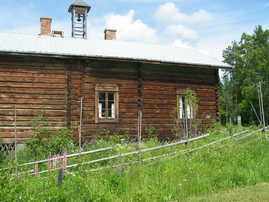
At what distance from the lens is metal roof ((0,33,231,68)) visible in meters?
13.4

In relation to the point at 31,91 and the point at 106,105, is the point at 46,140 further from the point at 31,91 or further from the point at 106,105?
the point at 106,105

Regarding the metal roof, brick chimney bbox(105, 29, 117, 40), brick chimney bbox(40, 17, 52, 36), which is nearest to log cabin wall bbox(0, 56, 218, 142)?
the metal roof

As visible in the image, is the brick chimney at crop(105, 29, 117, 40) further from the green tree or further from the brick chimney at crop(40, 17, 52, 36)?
the green tree

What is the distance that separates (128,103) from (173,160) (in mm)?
5924

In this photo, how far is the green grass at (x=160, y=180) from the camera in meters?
5.94

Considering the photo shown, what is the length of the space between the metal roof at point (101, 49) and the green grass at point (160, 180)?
556 centimetres

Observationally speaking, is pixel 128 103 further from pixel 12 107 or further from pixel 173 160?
pixel 173 160

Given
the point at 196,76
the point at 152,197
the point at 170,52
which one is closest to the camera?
the point at 152,197

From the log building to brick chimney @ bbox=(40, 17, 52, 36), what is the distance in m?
2.00

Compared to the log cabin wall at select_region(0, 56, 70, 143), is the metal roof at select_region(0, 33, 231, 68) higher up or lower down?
higher up

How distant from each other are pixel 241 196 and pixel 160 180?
1.78m

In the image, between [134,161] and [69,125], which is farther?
[69,125]

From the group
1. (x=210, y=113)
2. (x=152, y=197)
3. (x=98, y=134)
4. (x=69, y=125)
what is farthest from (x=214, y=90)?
(x=152, y=197)

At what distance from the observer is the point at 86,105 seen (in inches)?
547
